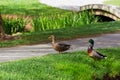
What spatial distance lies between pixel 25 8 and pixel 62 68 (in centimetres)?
2340

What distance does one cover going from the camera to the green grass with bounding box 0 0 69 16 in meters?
33.6

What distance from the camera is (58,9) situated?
Result: 34.9m

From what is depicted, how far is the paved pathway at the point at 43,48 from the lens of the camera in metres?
16.5

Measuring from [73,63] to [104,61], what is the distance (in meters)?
1.07

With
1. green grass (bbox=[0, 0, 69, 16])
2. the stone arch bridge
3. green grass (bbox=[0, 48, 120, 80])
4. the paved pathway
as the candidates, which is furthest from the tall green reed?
green grass (bbox=[0, 48, 120, 80])

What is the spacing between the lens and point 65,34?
823 inches

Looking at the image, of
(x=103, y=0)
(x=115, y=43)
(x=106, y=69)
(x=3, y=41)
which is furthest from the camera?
(x=103, y=0)

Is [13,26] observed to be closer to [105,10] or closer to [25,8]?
[105,10]

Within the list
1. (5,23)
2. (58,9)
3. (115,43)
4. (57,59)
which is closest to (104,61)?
(57,59)

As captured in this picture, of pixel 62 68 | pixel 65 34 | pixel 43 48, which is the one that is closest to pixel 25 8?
pixel 65 34

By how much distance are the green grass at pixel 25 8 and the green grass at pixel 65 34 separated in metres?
10.6

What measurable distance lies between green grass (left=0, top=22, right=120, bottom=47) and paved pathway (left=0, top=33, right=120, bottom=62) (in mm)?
623

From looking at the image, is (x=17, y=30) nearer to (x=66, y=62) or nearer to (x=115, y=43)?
(x=115, y=43)

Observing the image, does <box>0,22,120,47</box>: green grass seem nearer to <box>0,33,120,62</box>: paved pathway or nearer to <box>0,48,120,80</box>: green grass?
<box>0,33,120,62</box>: paved pathway
